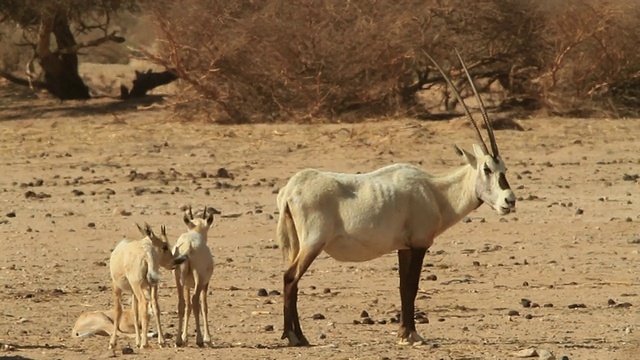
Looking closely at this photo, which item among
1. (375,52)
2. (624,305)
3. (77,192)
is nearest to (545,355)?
(624,305)

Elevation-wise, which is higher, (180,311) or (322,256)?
(180,311)

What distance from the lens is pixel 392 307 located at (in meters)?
12.2

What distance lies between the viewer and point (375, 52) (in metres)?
24.8

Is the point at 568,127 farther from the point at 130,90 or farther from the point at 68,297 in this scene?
the point at 68,297

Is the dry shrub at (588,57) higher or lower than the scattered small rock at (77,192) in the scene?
higher

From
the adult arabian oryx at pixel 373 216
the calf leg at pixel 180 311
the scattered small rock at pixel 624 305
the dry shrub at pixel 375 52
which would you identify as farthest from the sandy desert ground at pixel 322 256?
the dry shrub at pixel 375 52

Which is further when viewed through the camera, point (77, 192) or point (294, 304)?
point (77, 192)

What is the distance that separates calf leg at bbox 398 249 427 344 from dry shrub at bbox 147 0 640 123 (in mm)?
14023

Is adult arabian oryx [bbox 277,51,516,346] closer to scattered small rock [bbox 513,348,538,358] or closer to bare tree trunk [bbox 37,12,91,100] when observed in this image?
scattered small rock [bbox 513,348,538,358]

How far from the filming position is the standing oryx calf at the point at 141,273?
31.9 ft

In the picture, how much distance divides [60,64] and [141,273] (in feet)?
69.1

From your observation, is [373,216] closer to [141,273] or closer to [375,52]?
[141,273]

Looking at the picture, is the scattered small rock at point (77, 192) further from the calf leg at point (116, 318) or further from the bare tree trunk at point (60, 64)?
the bare tree trunk at point (60, 64)

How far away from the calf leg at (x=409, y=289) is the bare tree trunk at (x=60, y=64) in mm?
20016
